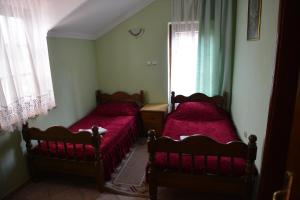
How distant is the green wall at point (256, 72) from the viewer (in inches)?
68.9

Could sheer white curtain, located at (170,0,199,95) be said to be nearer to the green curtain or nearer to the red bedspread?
the green curtain

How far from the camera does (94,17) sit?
333 cm

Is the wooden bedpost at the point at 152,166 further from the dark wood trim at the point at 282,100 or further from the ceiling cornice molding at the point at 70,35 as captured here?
the ceiling cornice molding at the point at 70,35

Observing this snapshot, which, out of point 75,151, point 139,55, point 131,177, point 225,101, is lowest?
point 131,177

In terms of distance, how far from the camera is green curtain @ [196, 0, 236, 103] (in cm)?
339

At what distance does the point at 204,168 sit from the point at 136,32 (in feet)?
A: 8.95

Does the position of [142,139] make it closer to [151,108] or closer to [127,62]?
[151,108]

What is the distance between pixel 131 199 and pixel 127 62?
2.51 m

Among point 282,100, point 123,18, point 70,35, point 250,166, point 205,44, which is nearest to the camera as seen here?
point 282,100

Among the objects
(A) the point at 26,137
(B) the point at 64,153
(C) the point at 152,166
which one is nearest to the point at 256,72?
(C) the point at 152,166

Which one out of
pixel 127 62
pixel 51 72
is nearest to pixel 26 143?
pixel 51 72

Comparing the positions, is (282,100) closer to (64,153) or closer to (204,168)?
(204,168)

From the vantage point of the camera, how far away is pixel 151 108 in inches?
152

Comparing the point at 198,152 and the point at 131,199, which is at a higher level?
the point at 198,152
